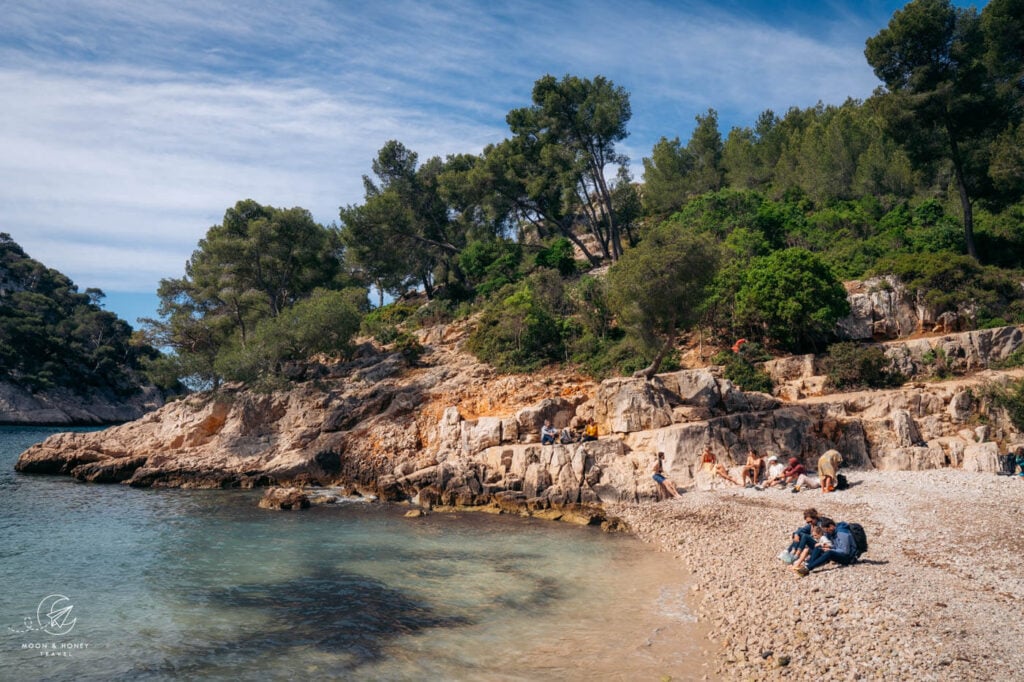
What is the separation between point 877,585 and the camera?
39.3ft

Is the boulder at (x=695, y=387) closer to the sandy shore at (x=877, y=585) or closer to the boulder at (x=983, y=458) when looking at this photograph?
the sandy shore at (x=877, y=585)

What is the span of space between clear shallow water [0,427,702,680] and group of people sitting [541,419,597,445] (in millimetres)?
4452

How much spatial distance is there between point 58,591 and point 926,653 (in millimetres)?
18326

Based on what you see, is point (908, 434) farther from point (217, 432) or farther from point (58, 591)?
point (217, 432)

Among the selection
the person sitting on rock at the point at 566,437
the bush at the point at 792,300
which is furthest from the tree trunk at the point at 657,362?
the bush at the point at 792,300

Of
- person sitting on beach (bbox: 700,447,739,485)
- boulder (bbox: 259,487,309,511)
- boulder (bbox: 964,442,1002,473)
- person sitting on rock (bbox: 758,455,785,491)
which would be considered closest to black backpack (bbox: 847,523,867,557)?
person sitting on rock (bbox: 758,455,785,491)

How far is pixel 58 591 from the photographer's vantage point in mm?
14953

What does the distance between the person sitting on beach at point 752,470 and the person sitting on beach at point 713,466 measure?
0.43 m

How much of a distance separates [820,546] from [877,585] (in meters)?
1.75

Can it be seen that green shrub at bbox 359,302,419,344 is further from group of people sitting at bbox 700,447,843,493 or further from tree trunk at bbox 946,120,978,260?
tree trunk at bbox 946,120,978,260

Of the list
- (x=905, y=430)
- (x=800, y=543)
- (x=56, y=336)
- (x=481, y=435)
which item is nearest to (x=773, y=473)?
(x=905, y=430)

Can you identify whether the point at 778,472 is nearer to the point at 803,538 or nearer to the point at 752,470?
the point at 752,470

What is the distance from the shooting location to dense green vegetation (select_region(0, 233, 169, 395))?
76750 mm

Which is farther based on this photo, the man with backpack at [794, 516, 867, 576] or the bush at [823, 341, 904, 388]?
the bush at [823, 341, 904, 388]
